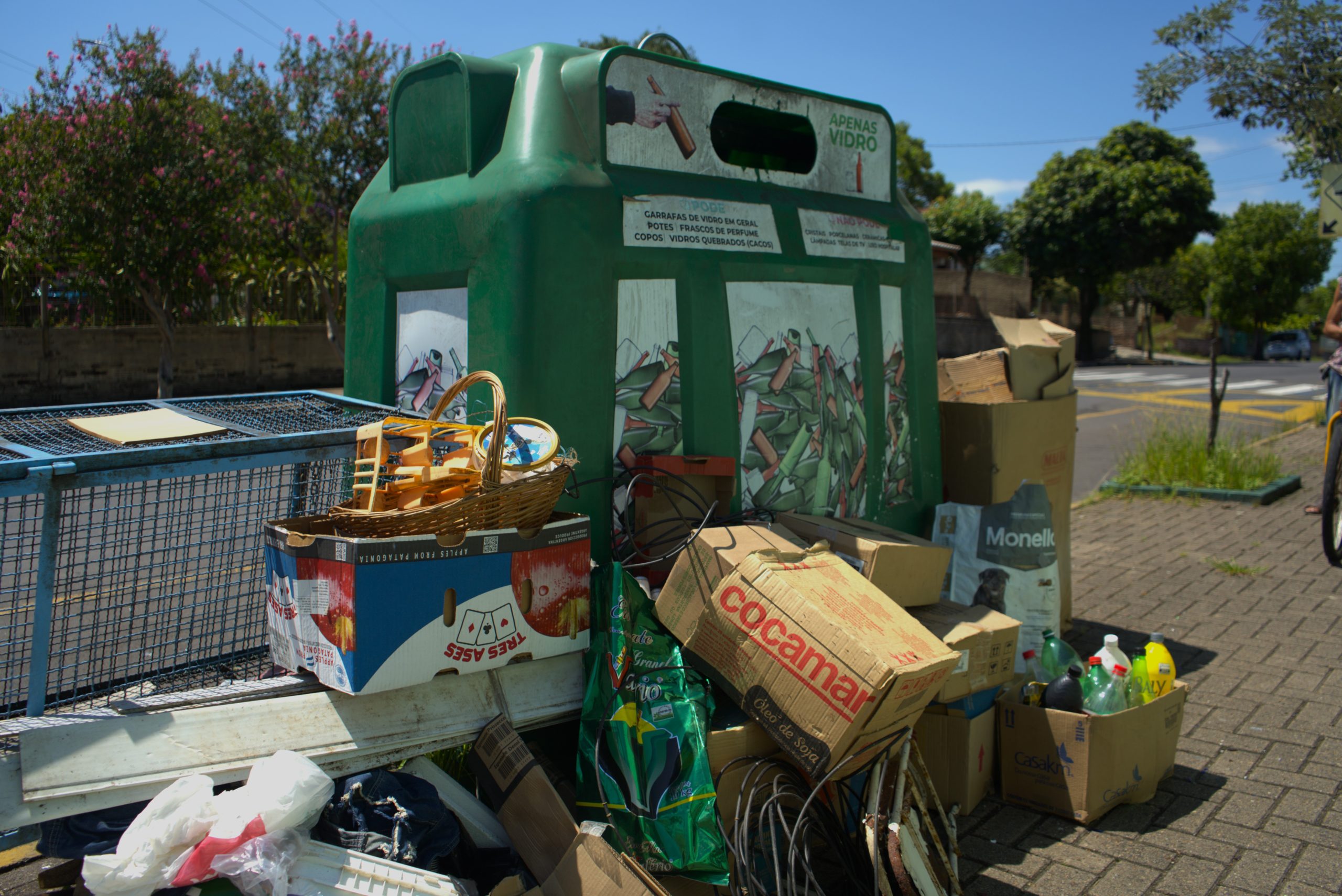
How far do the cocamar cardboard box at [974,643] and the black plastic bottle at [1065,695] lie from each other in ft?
0.51

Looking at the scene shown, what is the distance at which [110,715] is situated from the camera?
7.98 feet

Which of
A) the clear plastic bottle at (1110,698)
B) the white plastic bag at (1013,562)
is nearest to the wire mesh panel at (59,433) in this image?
the clear plastic bottle at (1110,698)

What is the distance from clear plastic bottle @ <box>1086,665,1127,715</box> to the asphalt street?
4.37 metres

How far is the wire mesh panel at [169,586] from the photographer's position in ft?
8.77

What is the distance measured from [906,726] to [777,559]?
2.05 ft

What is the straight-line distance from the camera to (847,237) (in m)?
4.54

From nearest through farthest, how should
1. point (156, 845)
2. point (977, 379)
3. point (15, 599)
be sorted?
point (156, 845) < point (15, 599) < point (977, 379)

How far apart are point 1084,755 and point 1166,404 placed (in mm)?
18031

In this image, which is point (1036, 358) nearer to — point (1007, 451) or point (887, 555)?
point (1007, 451)

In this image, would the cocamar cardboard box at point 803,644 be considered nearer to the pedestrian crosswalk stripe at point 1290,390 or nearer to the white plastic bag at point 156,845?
the white plastic bag at point 156,845

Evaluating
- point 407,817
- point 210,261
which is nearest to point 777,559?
point 407,817

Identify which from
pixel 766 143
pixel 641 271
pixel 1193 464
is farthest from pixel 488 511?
pixel 1193 464

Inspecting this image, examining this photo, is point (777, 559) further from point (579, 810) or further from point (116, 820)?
point (116, 820)

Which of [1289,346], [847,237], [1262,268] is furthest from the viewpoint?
[1262,268]
